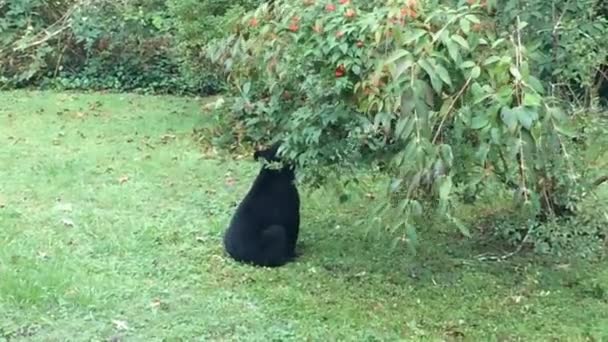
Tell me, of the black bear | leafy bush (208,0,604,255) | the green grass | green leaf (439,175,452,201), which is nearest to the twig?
leafy bush (208,0,604,255)

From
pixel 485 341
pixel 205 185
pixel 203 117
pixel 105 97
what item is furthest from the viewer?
pixel 105 97

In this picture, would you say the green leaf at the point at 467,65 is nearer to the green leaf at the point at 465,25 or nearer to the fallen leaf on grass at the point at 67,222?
the green leaf at the point at 465,25

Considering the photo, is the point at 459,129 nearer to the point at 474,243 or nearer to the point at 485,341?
the point at 485,341

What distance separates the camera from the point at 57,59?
44.3ft

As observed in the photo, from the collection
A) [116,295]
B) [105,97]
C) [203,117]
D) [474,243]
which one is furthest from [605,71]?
→ [105,97]

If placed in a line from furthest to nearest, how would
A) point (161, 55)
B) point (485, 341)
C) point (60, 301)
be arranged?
point (161, 55), point (60, 301), point (485, 341)

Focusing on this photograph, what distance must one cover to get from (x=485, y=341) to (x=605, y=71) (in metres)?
1.79

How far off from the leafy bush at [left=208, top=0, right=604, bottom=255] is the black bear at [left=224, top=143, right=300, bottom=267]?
52 cm

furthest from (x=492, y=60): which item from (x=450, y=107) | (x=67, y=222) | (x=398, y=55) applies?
(x=67, y=222)

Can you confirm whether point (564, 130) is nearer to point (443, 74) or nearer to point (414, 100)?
point (443, 74)

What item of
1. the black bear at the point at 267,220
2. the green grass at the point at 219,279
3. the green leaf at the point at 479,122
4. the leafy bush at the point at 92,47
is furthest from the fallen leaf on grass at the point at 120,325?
the leafy bush at the point at 92,47

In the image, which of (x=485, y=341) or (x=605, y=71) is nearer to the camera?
(x=485, y=341)

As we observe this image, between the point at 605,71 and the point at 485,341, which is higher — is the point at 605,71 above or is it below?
above

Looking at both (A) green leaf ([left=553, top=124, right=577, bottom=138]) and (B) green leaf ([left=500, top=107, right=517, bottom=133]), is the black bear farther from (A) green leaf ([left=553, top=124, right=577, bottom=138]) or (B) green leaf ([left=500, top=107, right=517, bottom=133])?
(B) green leaf ([left=500, top=107, right=517, bottom=133])
